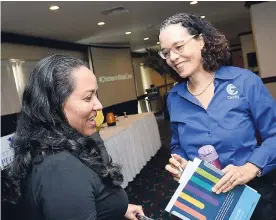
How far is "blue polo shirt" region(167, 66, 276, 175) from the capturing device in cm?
119

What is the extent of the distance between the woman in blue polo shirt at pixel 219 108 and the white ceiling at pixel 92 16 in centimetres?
400

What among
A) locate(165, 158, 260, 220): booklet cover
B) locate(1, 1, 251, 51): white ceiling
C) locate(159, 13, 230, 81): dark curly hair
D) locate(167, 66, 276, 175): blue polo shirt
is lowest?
locate(165, 158, 260, 220): booklet cover

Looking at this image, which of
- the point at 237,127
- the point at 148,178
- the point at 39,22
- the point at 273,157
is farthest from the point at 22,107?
the point at 39,22

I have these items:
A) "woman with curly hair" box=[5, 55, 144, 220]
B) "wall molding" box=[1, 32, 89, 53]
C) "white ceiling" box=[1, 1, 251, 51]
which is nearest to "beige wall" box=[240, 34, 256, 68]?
"white ceiling" box=[1, 1, 251, 51]

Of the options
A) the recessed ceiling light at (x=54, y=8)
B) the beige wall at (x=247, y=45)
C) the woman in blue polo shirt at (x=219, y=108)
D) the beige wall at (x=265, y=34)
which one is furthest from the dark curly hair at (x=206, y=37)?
the beige wall at (x=247, y=45)

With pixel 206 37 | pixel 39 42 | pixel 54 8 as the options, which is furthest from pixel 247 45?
pixel 206 37

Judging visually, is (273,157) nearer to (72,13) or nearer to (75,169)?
(75,169)

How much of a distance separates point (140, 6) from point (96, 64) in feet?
15.7

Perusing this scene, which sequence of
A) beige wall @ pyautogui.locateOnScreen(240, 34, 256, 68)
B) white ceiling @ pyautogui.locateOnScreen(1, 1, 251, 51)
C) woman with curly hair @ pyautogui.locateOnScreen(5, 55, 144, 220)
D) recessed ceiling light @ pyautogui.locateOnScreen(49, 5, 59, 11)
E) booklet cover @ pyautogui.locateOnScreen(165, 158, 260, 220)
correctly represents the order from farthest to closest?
beige wall @ pyautogui.locateOnScreen(240, 34, 256, 68), white ceiling @ pyautogui.locateOnScreen(1, 1, 251, 51), recessed ceiling light @ pyautogui.locateOnScreen(49, 5, 59, 11), booklet cover @ pyautogui.locateOnScreen(165, 158, 260, 220), woman with curly hair @ pyautogui.locateOnScreen(5, 55, 144, 220)

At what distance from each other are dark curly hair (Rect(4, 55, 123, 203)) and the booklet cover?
0.83 ft

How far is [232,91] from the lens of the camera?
123cm

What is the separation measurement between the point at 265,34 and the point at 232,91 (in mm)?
6055

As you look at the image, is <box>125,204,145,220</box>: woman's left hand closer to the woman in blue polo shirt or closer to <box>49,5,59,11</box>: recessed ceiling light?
the woman in blue polo shirt

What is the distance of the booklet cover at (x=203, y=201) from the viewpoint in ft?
3.35
